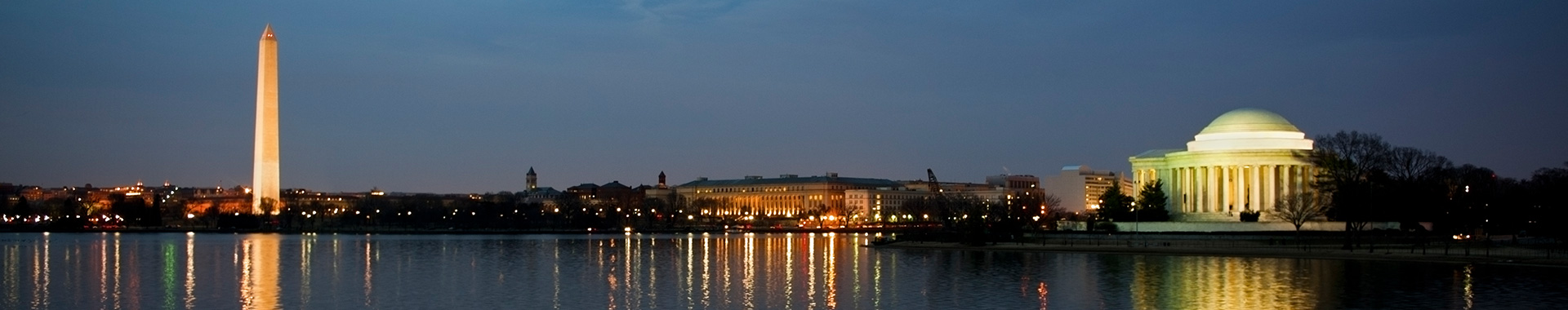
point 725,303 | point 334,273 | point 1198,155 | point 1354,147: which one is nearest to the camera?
point 725,303

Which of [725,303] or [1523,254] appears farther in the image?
[1523,254]

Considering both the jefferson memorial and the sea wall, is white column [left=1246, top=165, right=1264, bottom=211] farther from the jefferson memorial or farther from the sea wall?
the sea wall

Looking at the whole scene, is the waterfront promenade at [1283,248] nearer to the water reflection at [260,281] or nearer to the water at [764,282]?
the water at [764,282]

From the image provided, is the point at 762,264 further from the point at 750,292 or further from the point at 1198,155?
the point at 1198,155

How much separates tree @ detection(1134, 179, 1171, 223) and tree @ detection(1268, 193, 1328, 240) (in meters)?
6.27

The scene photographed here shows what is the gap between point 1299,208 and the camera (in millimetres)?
84000

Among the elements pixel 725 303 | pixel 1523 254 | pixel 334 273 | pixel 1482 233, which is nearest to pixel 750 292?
pixel 725 303

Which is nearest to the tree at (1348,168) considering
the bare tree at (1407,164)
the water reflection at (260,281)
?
the bare tree at (1407,164)

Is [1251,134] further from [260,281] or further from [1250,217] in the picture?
[260,281]

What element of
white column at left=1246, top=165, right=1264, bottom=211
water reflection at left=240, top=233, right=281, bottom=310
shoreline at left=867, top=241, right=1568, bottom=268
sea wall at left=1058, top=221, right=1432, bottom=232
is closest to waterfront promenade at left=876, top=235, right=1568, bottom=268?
shoreline at left=867, top=241, right=1568, bottom=268

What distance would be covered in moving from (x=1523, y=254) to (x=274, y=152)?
10380cm

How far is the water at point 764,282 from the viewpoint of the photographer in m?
39.1

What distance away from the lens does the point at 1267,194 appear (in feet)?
302

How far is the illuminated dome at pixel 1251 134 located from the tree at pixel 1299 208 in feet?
12.4
